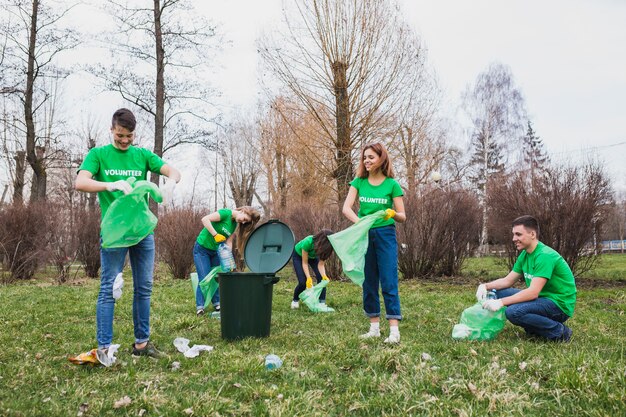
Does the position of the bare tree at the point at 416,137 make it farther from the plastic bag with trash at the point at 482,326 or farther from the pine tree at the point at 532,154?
the plastic bag with trash at the point at 482,326

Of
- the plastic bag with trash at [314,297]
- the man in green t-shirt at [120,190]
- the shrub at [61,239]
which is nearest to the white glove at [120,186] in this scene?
the man in green t-shirt at [120,190]

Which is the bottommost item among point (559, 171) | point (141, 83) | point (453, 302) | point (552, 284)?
point (453, 302)

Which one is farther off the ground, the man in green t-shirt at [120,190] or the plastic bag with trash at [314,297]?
the man in green t-shirt at [120,190]

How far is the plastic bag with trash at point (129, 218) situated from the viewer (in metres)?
3.32

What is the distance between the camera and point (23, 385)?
2.92 meters

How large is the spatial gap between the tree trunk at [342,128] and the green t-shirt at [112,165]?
396 inches

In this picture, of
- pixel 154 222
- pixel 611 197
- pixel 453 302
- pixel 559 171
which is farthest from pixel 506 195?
pixel 154 222

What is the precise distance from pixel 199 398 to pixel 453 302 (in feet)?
16.1

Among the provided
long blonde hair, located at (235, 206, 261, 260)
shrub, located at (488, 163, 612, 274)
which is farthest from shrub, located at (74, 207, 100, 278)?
shrub, located at (488, 163, 612, 274)

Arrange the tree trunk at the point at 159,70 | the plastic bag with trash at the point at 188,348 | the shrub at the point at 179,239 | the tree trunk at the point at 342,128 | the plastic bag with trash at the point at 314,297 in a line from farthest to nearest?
1. the tree trunk at the point at 159,70
2. the tree trunk at the point at 342,128
3. the shrub at the point at 179,239
4. the plastic bag with trash at the point at 314,297
5. the plastic bag with trash at the point at 188,348

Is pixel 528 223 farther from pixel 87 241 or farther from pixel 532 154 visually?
pixel 532 154

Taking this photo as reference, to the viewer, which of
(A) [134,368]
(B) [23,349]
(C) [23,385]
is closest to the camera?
(C) [23,385]

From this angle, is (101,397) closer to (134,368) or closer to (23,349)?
(134,368)

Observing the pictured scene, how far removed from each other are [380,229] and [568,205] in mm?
6167
